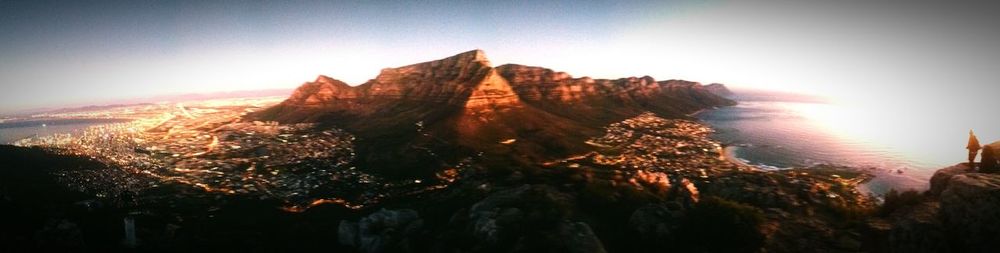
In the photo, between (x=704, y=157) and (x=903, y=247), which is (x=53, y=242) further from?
(x=704, y=157)

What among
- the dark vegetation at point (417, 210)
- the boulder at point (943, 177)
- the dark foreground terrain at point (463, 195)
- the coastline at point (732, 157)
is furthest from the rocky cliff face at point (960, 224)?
the coastline at point (732, 157)

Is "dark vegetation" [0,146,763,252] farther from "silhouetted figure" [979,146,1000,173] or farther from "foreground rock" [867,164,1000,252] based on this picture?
"silhouetted figure" [979,146,1000,173]

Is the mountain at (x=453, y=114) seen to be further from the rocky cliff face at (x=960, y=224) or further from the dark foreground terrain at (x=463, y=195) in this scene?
the rocky cliff face at (x=960, y=224)

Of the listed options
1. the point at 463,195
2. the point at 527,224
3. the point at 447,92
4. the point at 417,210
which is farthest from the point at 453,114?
the point at 527,224

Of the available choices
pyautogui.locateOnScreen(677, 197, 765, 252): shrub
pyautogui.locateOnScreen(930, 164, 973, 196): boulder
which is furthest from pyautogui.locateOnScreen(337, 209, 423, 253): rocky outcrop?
pyautogui.locateOnScreen(930, 164, 973, 196): boulder

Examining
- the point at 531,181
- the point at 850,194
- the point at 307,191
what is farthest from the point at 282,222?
the point at 850,194
